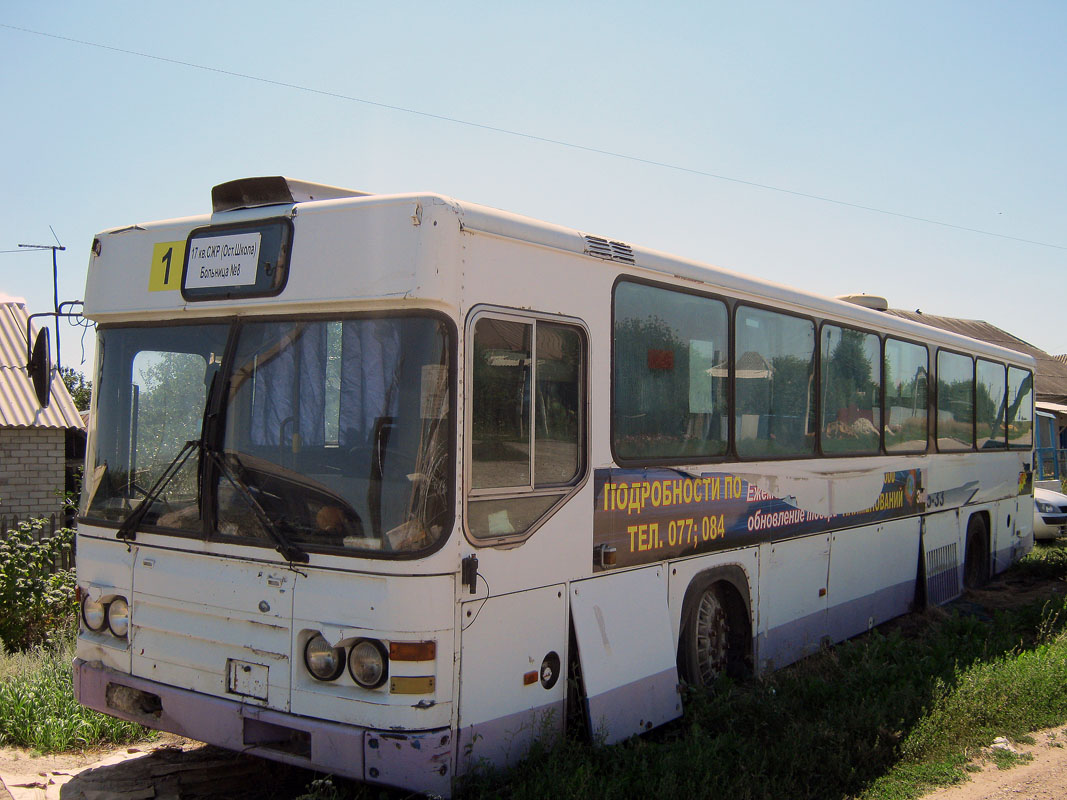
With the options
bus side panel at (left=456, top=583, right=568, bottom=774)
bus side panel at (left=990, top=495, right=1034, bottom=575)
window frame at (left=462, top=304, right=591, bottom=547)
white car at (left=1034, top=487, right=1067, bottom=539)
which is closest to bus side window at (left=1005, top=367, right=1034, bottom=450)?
bus side panel at (left=990, top=495, right=1034, bottom=575)

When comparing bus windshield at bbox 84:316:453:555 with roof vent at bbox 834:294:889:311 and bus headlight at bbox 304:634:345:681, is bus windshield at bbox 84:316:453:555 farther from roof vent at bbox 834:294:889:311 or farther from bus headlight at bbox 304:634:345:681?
roof vent at bbox 834:294:889:311

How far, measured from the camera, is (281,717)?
168 inches

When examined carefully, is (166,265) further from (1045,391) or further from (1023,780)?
(1045,391)

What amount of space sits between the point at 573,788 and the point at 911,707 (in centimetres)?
291

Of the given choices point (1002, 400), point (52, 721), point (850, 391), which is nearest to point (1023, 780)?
point (850, 391)

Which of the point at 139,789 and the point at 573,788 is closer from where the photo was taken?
the point at 573,788

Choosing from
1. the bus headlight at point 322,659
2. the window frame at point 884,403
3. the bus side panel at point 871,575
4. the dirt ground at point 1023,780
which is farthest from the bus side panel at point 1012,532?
the bus headlight at point 322,659

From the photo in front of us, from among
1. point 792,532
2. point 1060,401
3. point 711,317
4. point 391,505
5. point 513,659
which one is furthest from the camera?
point 1060,401

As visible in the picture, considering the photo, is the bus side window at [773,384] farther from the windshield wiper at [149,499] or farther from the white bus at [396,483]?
the windshield wiper at [149,499]

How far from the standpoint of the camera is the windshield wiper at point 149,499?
15.5 ft

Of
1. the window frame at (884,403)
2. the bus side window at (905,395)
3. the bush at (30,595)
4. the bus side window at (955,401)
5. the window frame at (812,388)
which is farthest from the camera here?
the bus side window at (955,401)

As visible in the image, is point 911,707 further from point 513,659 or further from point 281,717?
point 281,717

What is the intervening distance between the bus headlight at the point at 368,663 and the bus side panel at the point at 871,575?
4.90 metres

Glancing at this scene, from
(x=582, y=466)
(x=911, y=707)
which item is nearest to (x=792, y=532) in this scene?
(x=911, y=707)
